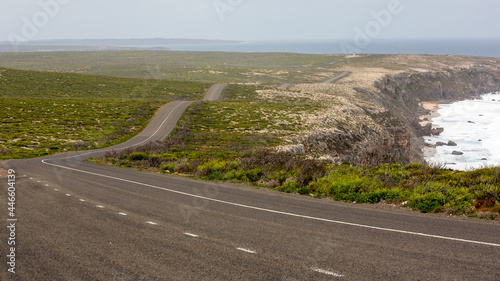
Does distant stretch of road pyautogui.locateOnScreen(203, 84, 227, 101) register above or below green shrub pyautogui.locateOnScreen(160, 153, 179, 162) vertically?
above

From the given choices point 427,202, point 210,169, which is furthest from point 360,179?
point 210,169

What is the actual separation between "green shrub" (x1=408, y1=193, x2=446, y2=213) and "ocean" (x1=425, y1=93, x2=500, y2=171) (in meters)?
23.0

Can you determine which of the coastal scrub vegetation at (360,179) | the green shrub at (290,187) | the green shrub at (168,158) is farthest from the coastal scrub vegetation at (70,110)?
the green shrub at (290,187)

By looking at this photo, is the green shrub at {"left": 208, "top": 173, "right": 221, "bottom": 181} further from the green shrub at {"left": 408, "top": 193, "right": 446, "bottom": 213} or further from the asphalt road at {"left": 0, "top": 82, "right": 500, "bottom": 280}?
the green shrub at {"left": 408, "top": 193, "right": 446, "bottom": 213}

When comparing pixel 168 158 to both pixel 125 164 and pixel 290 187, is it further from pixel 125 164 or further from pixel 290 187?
pixel 290 187

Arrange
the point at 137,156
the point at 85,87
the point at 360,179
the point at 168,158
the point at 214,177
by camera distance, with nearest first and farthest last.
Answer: the point at 360,179, the point at 214,177, the point at 168,158, the point at 137,156, the point at 85,87

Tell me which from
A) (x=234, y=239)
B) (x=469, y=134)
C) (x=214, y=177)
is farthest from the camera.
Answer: (x=469, y=134)

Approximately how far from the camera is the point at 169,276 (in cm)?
738

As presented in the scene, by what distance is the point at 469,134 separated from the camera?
6344 centimetres

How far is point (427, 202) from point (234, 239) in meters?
6.86

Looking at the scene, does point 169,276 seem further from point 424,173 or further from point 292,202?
point 424,173

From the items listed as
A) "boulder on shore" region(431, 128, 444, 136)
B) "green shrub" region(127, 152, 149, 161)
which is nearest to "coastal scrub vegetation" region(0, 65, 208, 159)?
"green shrub" region(127, 152, 149, 161)

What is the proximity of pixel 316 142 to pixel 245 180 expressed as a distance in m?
23.1

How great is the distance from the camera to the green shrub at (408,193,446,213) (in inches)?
440
